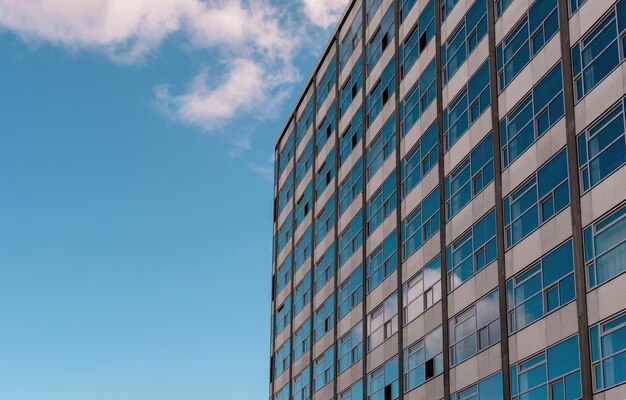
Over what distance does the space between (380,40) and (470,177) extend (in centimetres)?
1619

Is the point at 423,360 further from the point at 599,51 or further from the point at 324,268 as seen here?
the point at 324,268

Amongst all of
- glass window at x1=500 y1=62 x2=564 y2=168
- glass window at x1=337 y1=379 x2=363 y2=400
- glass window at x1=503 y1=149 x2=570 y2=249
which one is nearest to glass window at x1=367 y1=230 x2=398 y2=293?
glass window at x1=337 y1=379 x2=363 y2=400

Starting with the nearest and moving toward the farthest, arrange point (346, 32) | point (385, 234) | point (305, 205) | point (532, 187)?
point (532, 187) < point (385, 234) < point (346, 32) < point (305, 205)

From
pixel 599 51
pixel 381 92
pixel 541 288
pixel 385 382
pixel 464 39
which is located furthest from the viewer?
pixel 381 92

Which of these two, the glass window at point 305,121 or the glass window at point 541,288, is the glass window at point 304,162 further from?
the glass window at point 541,288

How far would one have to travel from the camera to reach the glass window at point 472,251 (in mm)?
37188

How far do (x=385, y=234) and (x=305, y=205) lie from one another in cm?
1745

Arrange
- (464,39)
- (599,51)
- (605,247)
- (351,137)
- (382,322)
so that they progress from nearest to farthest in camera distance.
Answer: (605,247)
(599,51)
(464,39)
(382,322)
(351,137)

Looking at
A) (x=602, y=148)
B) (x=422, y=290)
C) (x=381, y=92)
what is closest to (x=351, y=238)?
(x=381, y=92)

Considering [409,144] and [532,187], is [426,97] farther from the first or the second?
[532,187]

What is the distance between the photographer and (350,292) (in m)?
53.7

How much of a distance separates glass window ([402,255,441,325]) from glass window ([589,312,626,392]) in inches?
484

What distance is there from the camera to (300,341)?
62812 mm

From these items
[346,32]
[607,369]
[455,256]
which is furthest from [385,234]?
[607,369]
